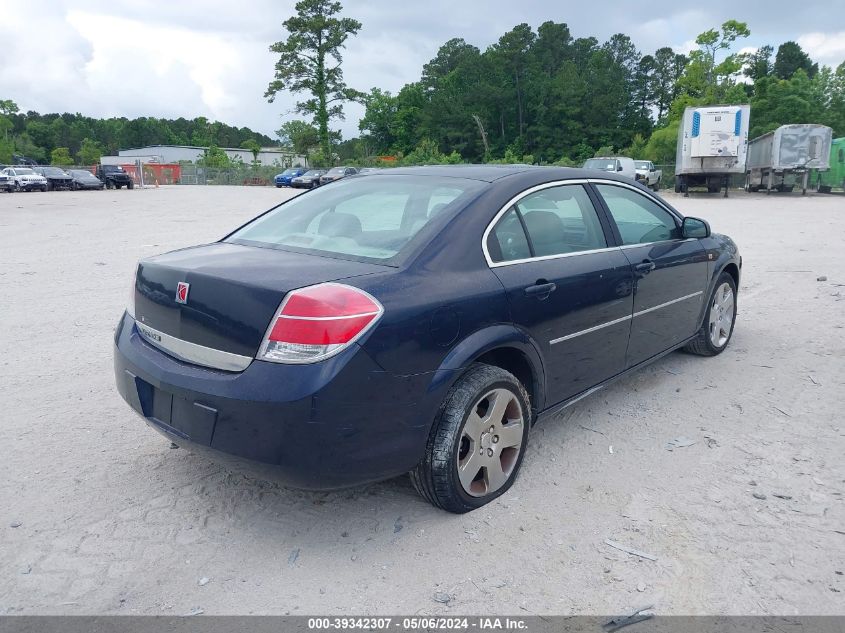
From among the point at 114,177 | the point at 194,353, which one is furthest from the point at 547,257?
the point at 114,177

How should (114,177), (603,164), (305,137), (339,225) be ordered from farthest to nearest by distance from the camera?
(305,137), (114,177), (603,164), (339,225)

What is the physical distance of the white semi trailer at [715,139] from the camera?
2708cm

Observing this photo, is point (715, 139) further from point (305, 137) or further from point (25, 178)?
point (305, 137)

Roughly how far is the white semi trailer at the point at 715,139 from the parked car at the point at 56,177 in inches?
1336

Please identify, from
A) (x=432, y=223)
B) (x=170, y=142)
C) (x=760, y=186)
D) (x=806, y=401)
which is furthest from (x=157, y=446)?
(x=170, y=142)

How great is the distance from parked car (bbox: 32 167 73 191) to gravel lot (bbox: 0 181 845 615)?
39.9 metres

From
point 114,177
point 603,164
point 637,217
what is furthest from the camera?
point 114,177

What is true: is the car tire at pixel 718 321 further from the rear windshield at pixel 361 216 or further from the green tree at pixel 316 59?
the green tree at pixel 316 59

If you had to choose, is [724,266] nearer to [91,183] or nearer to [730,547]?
[730,547]

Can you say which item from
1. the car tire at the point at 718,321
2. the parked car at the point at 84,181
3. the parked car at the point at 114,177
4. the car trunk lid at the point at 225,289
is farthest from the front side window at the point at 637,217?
the parked car at the point at 114,177

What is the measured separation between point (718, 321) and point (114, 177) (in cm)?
4312

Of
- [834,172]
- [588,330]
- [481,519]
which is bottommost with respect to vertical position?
[481,519]

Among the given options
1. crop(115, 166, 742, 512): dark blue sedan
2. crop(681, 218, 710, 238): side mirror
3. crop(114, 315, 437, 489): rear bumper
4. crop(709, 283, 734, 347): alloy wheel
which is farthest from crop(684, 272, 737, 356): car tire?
crop(114, 315, 437, 489): rear bumper

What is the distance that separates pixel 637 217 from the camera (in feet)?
15.5
